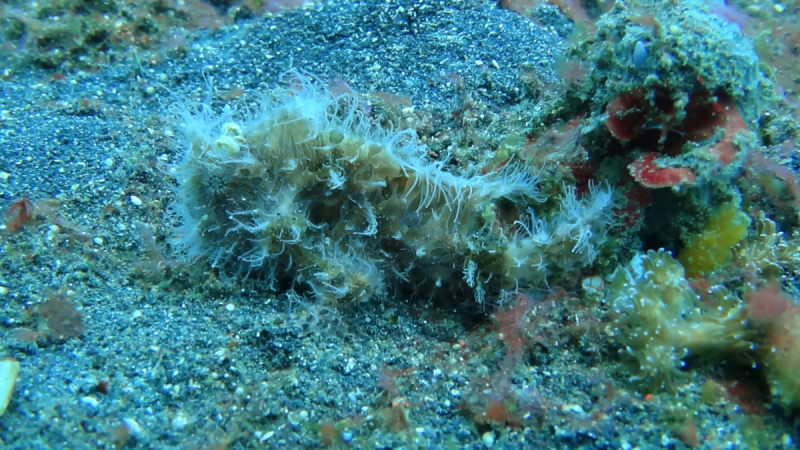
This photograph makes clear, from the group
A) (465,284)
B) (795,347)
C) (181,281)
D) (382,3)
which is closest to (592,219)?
(465,284)

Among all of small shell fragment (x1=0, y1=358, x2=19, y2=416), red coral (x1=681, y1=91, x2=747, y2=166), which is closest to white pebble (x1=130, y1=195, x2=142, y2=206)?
small shell fragment (x1=0, y1=358, x2=19, y2=416)

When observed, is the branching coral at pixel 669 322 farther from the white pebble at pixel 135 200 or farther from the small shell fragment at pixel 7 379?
the white pebble at pixel 135 200

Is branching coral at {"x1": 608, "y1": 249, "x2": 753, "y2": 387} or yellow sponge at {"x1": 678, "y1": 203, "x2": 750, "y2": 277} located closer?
branching coral at {"x1": 608, "y1": 249, "x2": 753, "y2": 387}

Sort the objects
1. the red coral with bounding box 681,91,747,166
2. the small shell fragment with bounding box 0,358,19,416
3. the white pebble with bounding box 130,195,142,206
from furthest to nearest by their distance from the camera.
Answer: the white pebble with bounding box 130,195,142,206 → the red coral with bounding box 681,91,747,166 → the small shell fragment with bounding box 0,358,19,416

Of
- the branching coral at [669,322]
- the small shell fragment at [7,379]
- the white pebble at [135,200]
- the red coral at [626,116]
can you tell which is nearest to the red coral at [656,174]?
the red coral at [626,116]

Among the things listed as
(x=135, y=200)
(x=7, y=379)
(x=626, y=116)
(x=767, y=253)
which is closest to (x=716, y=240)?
(x=767, y=253)

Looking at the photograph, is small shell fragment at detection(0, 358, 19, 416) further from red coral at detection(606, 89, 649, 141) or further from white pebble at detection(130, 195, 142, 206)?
red coral at detection(606, 89, 649, 141)

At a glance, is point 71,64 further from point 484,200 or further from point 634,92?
point 634,92

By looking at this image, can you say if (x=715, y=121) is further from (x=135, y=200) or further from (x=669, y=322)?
(x=135, y=200)
